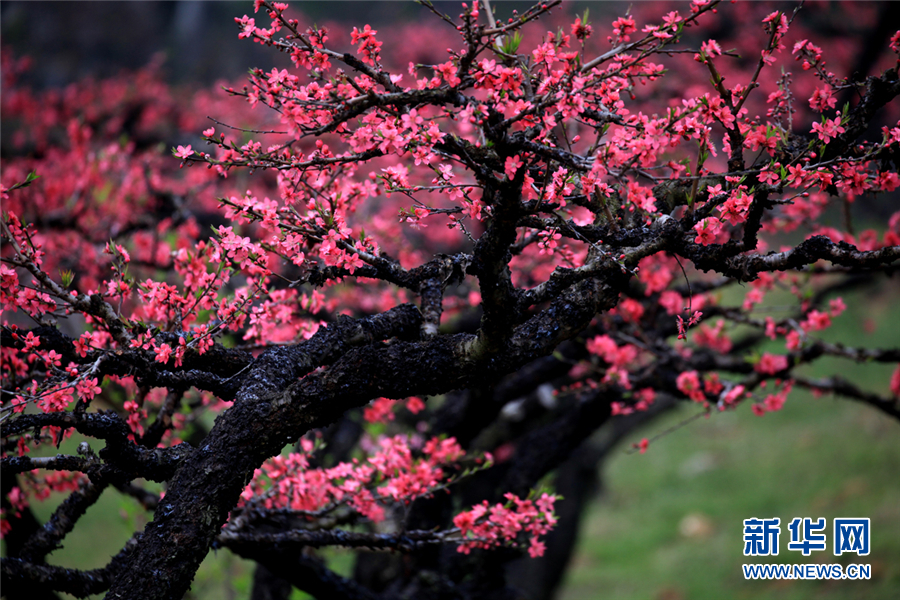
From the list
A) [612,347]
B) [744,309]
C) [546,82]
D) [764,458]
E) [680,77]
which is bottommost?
[546,82]

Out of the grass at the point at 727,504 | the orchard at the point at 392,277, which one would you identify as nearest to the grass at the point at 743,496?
the grass at the point at 727,504

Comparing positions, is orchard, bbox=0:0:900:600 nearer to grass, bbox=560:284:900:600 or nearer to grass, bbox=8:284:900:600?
grass, bbox=8:284:900:600

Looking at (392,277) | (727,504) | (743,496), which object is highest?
(743,496)

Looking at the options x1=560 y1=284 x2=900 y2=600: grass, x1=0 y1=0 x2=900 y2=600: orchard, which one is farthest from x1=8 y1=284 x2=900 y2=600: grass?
x1=0 y1=0 x2=900 y2=600: orchard

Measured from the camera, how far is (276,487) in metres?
4.23

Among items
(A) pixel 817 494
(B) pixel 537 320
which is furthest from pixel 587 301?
(A) pixel 817 494

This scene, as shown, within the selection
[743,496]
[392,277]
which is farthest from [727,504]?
[392,277]

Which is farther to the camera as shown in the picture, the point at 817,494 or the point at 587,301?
the point at 817,494

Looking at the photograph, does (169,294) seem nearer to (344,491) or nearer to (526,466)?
(344,491)

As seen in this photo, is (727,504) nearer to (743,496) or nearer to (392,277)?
(743,496)

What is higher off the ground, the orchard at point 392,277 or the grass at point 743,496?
the grass at point 743,496

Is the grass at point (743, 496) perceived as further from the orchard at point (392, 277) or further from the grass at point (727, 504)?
the orchard at point (392, 277)

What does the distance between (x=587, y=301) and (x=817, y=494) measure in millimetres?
10631

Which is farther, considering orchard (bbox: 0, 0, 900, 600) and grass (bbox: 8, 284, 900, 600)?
grass (bbox: 8, 284, 900, 600)
